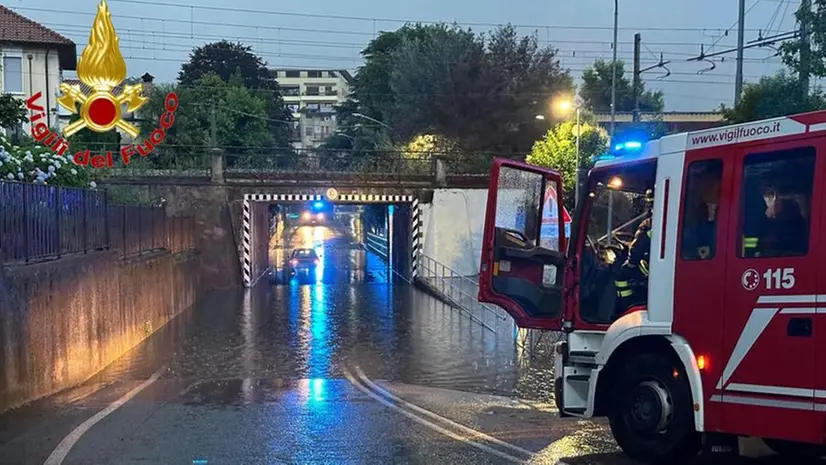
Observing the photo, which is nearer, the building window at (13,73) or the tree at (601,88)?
the building window at (13,73)

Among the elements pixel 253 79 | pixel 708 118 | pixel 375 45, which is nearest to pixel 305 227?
pixel 253 79

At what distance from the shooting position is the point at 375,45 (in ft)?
199

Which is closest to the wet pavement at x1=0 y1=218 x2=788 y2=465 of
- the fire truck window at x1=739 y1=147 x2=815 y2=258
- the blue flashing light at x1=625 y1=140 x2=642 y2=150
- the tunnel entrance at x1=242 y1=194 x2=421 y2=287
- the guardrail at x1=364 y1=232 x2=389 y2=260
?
the fire truck window at x1=739 y1=147 x2=815 y2=258

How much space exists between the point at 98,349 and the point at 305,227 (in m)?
87.2

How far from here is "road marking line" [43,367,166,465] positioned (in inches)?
282

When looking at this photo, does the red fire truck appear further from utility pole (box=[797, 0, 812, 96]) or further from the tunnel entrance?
the tunnel entrance

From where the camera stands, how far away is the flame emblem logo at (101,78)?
21.4 metres

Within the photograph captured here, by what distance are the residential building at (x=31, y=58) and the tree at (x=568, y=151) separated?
28.7 meters

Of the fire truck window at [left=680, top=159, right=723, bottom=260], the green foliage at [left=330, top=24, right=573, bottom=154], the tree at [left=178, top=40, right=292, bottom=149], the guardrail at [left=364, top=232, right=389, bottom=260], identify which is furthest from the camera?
the tree at [left=178, top=40, right=292, bottom=149]

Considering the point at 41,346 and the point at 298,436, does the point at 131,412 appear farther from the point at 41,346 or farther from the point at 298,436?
the point at 298,436

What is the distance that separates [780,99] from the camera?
17.1 meters

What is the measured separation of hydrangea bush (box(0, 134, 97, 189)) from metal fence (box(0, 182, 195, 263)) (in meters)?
1.48

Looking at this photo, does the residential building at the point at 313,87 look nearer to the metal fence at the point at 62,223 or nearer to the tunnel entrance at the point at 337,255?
the tunnel entrance at the point at 337,255

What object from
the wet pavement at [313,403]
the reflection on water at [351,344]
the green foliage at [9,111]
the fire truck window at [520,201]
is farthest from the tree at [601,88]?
the fire truck window at [520,201]
